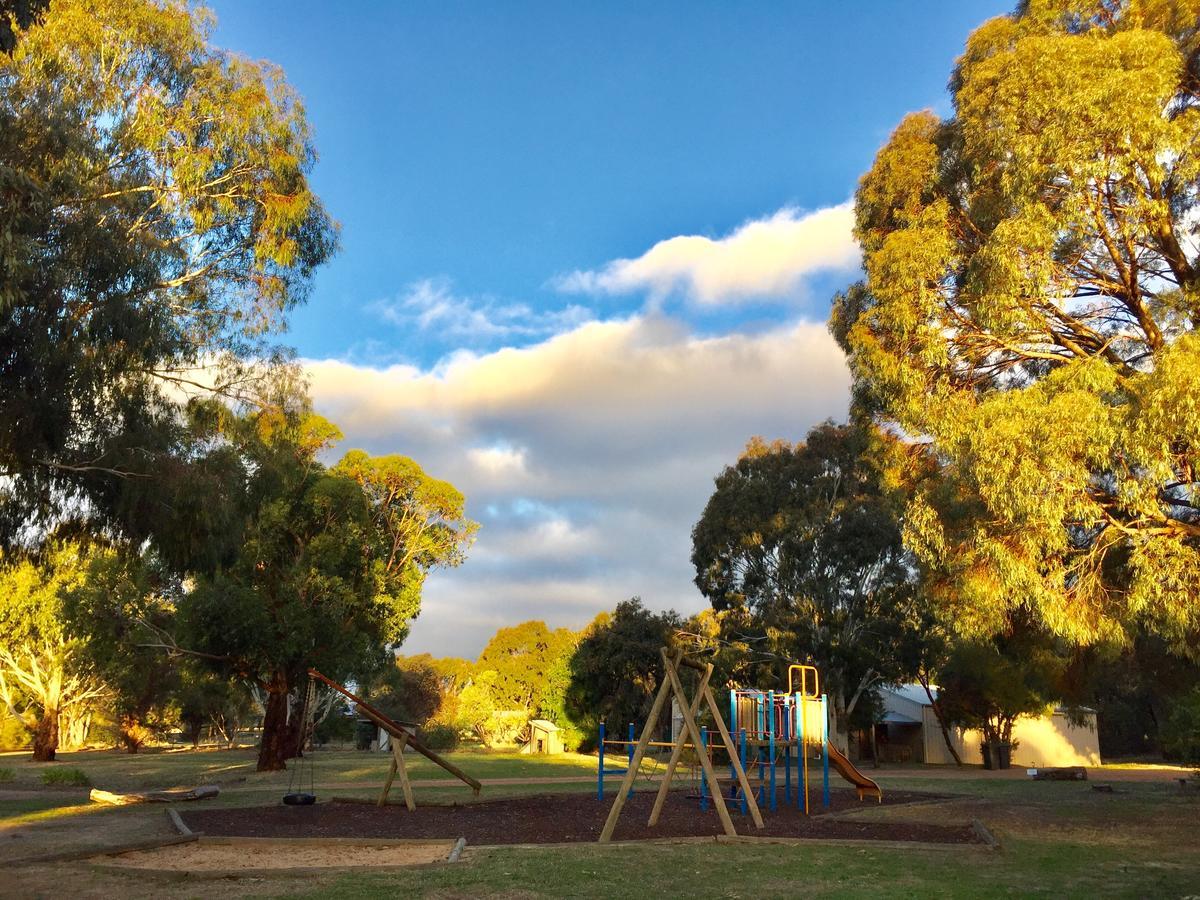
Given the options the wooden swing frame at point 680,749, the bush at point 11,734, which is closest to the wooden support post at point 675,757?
the wooden swing frame at point 680,749

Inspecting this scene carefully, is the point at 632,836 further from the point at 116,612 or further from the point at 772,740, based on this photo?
the point at 116,612

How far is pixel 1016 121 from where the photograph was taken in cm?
1481

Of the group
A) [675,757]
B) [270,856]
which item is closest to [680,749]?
[675,757]

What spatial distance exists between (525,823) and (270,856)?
15.6 ft

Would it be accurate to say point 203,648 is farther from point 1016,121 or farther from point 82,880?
point 1016,121

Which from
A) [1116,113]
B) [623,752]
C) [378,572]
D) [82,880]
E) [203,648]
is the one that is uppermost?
[1116,113]

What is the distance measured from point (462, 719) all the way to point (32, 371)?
5883 cm

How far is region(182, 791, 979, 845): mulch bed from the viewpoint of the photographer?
12453 millimetres

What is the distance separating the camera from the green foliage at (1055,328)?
1342 centimetres

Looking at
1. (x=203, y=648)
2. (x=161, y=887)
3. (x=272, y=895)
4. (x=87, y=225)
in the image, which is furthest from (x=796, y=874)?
(x=203, y=648)

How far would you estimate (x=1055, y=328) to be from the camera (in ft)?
53.1

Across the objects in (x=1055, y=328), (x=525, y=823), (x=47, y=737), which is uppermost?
(x=1055, y=328)

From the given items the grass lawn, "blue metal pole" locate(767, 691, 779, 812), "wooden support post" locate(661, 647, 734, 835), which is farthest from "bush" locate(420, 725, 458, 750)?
"wooden support post" locate(661, 647, 734, 835)

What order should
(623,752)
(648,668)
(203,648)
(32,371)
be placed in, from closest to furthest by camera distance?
(32,371)
(203,648)
(648,668)
(623,752)
